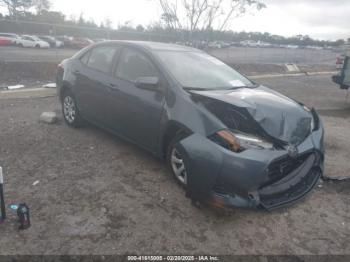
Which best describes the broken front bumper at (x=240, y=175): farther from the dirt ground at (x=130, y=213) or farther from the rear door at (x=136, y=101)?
the rear door at (x=136, y=101)

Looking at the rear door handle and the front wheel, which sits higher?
the rear door handle

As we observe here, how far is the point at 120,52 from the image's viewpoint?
4699mm

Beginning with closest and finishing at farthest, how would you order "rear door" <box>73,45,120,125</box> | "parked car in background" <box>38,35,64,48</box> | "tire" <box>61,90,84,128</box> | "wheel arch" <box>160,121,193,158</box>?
"wheel arch" <box>160,121,193,158</box> < "rear door" <box>73,45,120,125</box> < "tire" <box>61,90,84,128</box> < "parked car in background" <box>38,35,64,48</box>

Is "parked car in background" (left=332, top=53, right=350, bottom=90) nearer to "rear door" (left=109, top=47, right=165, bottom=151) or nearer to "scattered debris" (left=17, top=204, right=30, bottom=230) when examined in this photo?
"rear door" (left=109, top=47, right=165, bottom=151)

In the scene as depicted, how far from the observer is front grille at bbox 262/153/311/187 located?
3.16 metres

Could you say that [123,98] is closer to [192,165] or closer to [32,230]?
[192,165]

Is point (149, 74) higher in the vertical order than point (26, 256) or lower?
higher

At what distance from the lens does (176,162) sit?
3.71 meters

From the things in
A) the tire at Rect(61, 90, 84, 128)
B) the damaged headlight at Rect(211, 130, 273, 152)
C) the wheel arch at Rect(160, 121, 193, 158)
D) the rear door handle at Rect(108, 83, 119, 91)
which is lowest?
the tire at Rect(61, 90, 84, 128)

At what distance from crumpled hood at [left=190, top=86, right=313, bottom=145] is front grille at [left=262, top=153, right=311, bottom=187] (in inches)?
7.2

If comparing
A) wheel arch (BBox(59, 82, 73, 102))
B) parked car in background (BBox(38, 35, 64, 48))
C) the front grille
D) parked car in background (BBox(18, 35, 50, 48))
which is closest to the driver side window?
wheel arch (BBox(59, 82, 73, 102))

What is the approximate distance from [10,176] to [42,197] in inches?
28.7

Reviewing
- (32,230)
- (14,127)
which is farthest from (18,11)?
(32,230)

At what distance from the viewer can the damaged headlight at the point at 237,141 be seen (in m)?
3.13
